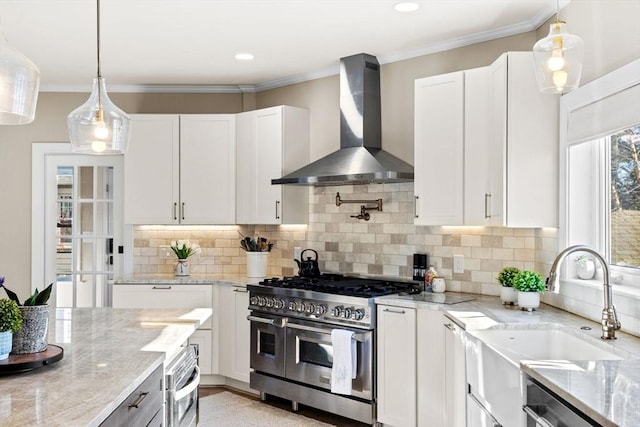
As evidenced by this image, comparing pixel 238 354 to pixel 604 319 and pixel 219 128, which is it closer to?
pixel 219 128

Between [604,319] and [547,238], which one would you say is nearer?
[604,319]

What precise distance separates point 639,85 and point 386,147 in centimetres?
236

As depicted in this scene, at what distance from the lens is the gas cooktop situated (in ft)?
13.9

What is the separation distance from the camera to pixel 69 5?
3.70 m

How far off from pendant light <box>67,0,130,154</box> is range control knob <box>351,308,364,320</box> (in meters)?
2.03

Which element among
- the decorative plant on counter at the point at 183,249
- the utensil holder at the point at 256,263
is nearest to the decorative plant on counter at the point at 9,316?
the utensil holder at the point at 256,263

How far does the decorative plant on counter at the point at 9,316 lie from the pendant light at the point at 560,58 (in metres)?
2.12

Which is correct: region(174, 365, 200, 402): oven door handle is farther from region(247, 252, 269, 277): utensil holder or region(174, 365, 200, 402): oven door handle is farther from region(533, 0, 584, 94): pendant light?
region(247, 252, 269, 277): utensil holder

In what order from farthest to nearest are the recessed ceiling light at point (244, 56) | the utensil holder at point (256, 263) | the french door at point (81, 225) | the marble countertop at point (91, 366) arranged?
1. the french door at point (81, 225)
2. the utensil holder at point (256, 263)
3. the recessed ceiling light at point (244, 56)
4. the marble countertop at point (91, 366)

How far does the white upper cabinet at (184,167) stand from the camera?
18.1ft

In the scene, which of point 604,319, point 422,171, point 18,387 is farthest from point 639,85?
point 18,387

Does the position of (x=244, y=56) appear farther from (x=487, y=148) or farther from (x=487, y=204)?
(x=487, y=204)

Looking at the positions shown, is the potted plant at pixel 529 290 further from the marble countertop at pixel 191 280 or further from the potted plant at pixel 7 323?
the potted plant at pixel 7 323

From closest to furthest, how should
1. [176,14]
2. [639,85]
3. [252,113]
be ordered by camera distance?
[639,85], [176,14], [252,113]
